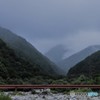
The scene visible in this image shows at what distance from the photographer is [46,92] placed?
1519 centimetres

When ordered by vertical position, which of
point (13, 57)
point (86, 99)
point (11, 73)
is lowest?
point (86, 99)

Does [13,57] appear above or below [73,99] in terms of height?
above


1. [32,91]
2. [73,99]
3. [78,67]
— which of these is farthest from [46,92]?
[78,67]

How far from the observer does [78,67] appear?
117438mm

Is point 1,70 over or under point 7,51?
under

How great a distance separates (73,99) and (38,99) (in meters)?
0.99

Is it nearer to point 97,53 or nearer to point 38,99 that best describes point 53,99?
point 38,99

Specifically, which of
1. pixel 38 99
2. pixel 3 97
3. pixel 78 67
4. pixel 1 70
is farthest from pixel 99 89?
pixel 78 67

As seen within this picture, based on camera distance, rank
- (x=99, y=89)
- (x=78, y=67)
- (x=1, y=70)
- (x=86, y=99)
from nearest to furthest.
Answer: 1. (x=86, y=99)
2. (x=99, y=89)
3. (x=1, y=70)
4. (x=78, y=67)

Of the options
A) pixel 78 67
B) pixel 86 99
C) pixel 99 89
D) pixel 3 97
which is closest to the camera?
pixel 3 97

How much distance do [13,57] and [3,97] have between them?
86076mm

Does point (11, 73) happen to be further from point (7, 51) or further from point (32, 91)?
point (32, 91)

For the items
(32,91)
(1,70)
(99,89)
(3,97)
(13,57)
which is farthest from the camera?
(13,57)

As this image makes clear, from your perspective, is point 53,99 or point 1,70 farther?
point 1,70
